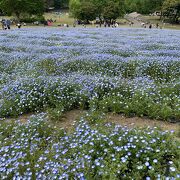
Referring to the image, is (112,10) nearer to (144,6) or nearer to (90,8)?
(90,8)

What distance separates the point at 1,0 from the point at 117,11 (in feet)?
85.0

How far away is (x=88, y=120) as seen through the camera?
540cm

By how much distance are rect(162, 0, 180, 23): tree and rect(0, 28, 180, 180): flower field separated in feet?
194

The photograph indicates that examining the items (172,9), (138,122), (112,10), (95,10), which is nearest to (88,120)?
(138,122)

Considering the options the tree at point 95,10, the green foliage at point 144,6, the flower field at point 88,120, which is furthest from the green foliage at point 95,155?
the green foliage at point 144,6

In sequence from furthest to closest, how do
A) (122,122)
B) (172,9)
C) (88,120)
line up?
(172,9) < (122,122) < (88,120)

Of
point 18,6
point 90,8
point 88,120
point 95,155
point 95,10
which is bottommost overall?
point 88,120

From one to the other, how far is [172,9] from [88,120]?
6642 cm

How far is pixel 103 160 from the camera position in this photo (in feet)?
11.8

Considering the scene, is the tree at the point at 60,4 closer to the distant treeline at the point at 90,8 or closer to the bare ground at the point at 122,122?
the distant treeline at the point at 90,8

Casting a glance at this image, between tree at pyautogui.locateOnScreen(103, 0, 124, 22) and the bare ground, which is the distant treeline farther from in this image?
the bare ground

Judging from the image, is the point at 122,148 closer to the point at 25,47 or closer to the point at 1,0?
the point at 25,47

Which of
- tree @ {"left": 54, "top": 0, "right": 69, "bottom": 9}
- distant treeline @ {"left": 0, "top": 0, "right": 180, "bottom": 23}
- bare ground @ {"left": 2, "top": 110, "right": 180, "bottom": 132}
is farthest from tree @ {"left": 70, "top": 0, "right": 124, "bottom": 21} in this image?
tree @ {"left": 54, "top": 0, "right": 69, "bottom": 9}

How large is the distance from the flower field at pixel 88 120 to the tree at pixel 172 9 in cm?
5928
